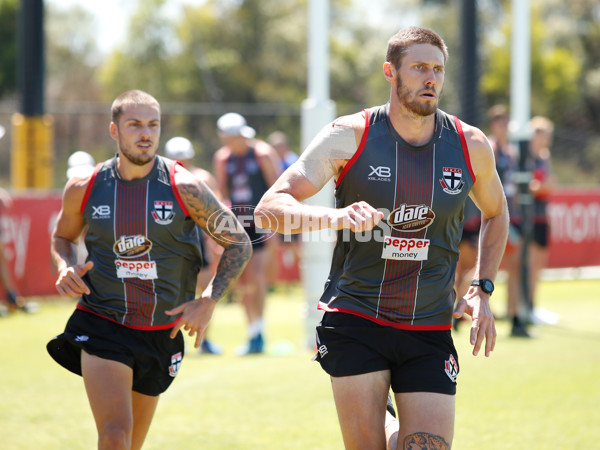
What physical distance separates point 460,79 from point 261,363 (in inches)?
345

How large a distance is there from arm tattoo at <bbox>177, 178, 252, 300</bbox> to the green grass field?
1.69 m

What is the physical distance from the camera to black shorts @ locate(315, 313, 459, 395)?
3871mm

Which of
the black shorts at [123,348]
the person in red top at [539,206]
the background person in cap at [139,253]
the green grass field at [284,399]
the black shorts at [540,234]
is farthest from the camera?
the black shorts at [540,234]

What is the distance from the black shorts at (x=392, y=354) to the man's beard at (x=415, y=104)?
40.2 inches

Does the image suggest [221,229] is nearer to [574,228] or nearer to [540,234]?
[540,234]

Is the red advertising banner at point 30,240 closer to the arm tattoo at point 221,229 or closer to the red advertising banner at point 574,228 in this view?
the arm tattoo at point 221,229

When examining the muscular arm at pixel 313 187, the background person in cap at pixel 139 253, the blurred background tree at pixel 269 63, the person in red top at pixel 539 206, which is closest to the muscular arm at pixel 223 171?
the person in red top at pixel 539 206

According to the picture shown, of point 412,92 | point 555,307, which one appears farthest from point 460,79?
point 412,92

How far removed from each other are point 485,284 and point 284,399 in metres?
3.63

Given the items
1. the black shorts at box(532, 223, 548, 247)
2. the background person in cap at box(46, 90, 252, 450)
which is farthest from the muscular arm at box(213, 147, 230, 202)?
the background person in cap at box(46, 90, 252, 450)

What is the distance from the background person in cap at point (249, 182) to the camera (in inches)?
382

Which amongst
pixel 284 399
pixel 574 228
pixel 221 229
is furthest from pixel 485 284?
pixel 574 228

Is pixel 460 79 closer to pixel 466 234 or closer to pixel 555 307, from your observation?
pixel 555 307

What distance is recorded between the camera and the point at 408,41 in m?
3.91
